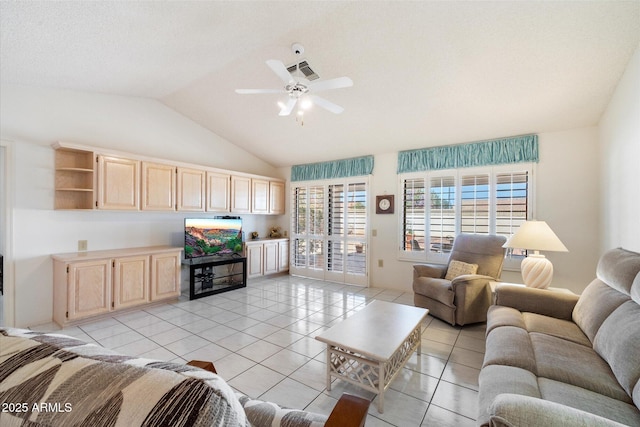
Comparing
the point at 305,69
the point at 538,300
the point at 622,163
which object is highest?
the point at 305,69

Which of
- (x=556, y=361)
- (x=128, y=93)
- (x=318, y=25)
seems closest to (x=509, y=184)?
(x=556, y=361)

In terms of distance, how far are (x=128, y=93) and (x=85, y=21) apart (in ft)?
6.40

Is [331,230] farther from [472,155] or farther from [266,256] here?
[472,155]

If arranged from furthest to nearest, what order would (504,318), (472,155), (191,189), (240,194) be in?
(240,194)
(191,189)
(472,155)
(504,318)

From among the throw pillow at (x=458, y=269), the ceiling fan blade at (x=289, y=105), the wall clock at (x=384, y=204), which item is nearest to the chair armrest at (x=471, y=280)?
the throw pillow at (x=458, y=269)

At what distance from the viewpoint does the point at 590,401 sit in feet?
3.97

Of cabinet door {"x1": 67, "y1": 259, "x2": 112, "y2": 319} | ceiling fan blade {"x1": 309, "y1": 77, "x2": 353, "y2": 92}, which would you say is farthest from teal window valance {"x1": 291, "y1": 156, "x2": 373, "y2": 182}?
cabinet door {"x1": 67, "y1": 259, "x2": 112, "y2": 319}

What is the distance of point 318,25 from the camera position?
2.49 metres

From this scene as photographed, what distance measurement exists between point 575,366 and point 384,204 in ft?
11.8

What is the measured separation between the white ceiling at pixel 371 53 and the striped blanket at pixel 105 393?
251cm

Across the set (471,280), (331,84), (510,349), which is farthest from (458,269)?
(331,84)

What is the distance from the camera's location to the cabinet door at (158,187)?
12.7 ft

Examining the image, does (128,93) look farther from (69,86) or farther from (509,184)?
(509,184)

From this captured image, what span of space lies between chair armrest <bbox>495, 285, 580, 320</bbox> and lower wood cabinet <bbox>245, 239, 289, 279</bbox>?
160 inches
